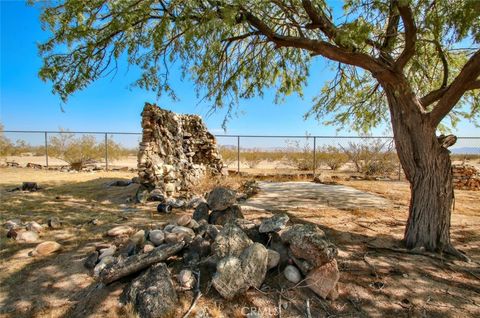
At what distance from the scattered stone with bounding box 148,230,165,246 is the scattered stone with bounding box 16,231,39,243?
1985 millimetres

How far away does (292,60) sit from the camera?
5.88 m

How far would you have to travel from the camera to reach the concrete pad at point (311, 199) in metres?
6.18

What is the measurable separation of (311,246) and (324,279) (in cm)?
32

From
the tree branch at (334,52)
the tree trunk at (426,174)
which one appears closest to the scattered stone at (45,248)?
the tree branch at (334,52)

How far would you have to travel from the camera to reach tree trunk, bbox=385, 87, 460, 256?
11.6 feet

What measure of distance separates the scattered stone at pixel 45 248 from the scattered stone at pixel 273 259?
295 centimetres

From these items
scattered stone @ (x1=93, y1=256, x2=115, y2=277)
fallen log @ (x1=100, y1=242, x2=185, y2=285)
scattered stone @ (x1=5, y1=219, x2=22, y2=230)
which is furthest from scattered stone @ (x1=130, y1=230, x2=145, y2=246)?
scattered stone @ (x1=5, y1=219, x2=22, y2=230)

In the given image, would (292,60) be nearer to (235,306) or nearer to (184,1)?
(184,1)

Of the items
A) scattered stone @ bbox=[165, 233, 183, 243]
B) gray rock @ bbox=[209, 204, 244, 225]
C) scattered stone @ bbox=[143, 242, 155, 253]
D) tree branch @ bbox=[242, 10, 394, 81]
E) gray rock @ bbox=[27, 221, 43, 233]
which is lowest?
gray rock @ bbox=[27, 221, 43, 233]

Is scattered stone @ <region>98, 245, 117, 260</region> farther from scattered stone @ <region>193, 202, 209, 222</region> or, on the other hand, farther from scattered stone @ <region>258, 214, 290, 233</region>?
scattered stone @ <region>258, 214, 290, 233</region>

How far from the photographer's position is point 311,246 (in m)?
2.63

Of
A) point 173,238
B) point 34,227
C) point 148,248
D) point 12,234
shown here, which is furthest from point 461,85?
point 12,234

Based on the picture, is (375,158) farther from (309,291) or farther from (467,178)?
(309,291)

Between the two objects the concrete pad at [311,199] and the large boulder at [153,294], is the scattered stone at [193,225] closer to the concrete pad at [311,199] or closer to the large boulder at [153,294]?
the large boulder at [153,294]
